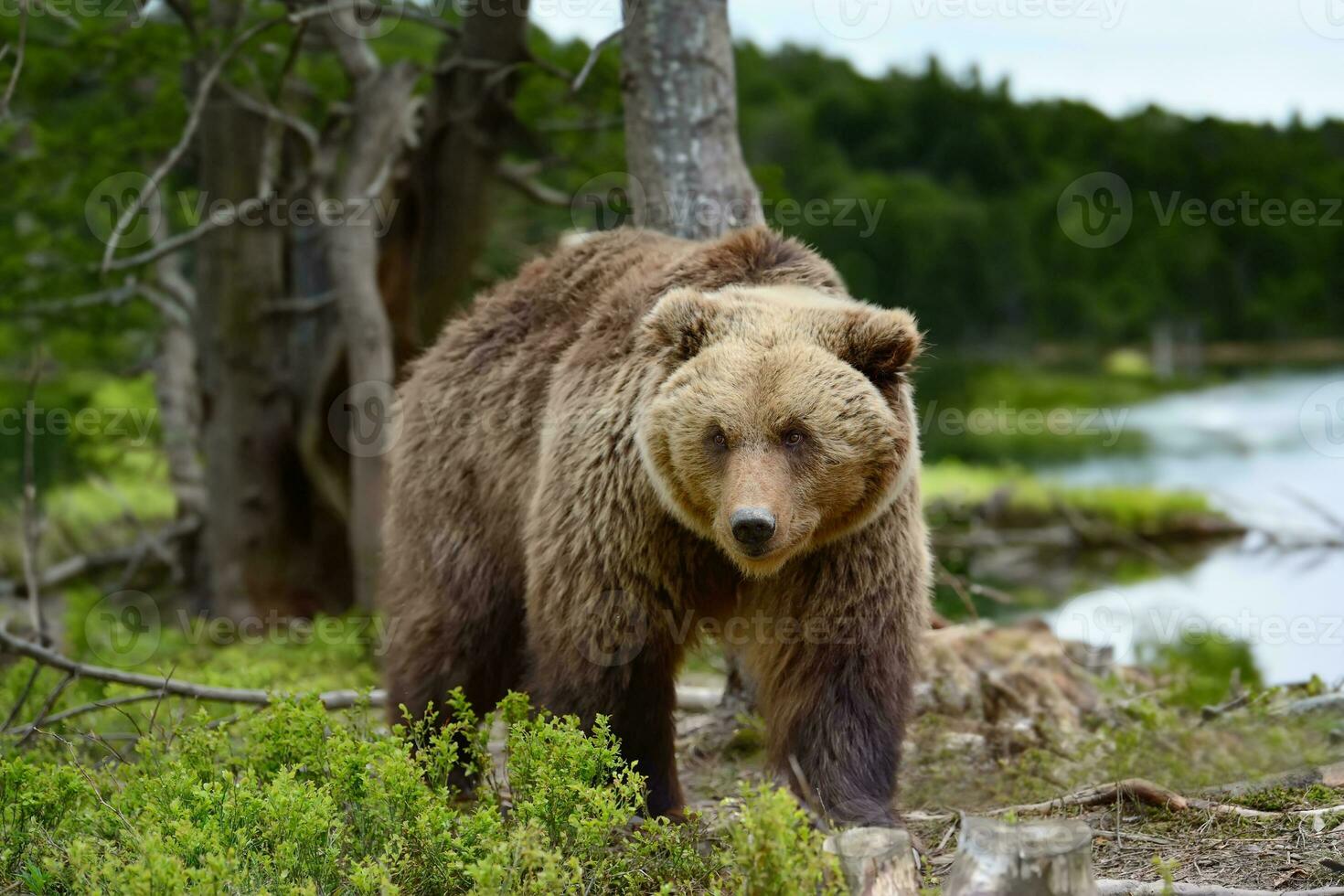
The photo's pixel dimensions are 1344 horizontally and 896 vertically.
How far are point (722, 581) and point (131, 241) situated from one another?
9217 millimetres

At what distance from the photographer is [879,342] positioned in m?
4.45

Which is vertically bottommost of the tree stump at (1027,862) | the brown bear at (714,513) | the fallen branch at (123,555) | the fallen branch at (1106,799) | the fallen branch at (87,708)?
the fallen branch at (123,555)

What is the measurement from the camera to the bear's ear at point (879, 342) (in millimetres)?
4434

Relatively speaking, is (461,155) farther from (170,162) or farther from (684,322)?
(684,322)

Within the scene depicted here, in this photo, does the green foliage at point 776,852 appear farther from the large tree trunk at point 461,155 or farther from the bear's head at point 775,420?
the large tree trunk at point 461,155

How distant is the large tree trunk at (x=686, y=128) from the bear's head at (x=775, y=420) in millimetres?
2240

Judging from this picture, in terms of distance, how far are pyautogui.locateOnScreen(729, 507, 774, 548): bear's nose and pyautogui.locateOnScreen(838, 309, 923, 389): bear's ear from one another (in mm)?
778

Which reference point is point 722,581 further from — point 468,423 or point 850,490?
point 468,423

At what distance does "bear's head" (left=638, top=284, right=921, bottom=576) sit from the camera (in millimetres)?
4254

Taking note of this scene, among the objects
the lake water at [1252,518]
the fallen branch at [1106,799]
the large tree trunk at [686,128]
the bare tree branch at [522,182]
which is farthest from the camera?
the lake water at [1252,518]

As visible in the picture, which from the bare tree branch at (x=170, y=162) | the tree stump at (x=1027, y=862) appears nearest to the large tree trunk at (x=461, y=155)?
the bare tree branch at (x=170, y=162)

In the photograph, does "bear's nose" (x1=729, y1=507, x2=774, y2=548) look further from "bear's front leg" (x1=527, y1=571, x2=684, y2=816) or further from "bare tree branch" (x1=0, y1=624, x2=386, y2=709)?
"bare tree branch" (x1=0, y1=624, x2=386, y2=709)

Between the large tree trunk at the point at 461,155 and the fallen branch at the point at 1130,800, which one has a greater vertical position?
the large tree trunk at the point at 461,155

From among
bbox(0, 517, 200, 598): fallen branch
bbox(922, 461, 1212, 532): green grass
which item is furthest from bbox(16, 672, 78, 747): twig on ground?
bbox(922, 461, 1212, 532): green grass
